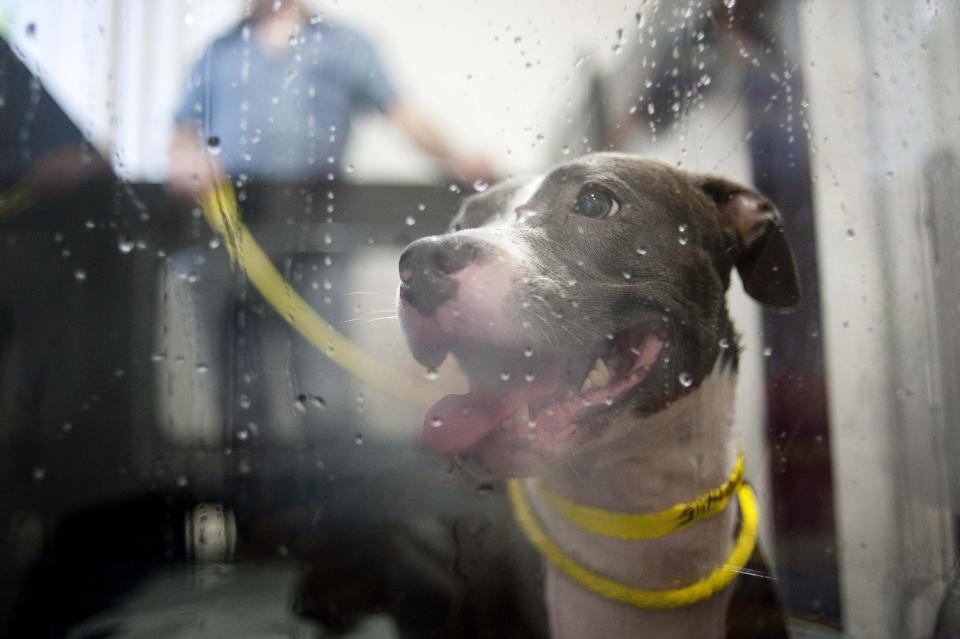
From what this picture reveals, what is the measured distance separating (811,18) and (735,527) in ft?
2.45

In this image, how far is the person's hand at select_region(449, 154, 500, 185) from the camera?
3.01ft

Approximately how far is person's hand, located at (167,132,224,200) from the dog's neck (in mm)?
599

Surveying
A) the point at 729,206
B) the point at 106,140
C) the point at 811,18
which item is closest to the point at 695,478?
the point at 729,206

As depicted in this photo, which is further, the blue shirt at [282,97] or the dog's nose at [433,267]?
the blue shirt at [282,97]

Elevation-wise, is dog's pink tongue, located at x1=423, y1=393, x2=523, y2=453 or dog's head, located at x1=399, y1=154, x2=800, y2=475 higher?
dog's head, located at x1=399, y1=154, x2=800, y2=475

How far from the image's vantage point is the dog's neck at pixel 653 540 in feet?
2.91

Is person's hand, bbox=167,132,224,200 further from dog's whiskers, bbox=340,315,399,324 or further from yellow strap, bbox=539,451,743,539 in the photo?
yellow strap, bbox=539,451,743,539

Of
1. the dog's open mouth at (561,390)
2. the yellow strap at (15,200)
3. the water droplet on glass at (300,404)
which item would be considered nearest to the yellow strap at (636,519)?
the dog's open mouth at (561,390)

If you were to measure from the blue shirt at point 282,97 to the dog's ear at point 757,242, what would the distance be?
1.60 ft

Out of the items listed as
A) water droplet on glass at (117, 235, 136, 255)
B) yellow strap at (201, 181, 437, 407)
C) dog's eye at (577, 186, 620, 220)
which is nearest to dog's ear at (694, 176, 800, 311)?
dog's eye at (577, 186, 620, 220)

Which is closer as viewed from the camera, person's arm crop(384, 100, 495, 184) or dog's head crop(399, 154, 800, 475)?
dog's head crop(399, 154, 800, 475)

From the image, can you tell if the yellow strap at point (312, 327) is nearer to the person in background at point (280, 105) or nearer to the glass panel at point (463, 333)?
the glass panel at point (463, 333)

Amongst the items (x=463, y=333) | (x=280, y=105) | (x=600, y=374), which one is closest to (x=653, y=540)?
(x=600, y=374)

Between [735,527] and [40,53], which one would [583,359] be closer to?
[735,527]
